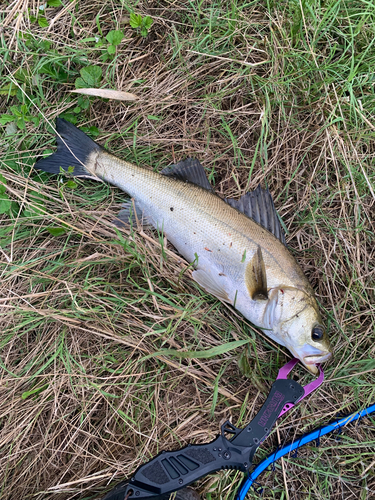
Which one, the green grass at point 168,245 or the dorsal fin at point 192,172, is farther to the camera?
the dorsal fin at point 192,172

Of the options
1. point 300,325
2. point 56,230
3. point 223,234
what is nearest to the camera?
point 300,325

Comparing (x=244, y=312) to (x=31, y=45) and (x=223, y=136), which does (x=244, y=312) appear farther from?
(x=31, y=45)

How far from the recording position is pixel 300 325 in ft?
8.21

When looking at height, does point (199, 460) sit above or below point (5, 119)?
below

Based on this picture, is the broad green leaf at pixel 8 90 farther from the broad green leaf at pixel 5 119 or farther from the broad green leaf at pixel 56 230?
the broad green leaf at pixel 56 230

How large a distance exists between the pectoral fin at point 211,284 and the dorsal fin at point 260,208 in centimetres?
58

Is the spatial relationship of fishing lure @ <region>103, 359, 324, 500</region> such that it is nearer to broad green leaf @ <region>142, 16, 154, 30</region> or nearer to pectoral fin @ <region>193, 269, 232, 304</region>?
pectoral fin @ <region>193, 269, 232, 304</region>

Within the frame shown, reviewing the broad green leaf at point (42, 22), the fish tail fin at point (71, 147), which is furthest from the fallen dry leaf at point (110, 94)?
the broad green leaf at point (42, 22)

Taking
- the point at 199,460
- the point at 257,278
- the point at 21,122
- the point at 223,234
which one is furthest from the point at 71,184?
the point at 199,460

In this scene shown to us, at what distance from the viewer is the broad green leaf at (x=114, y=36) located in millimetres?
2947

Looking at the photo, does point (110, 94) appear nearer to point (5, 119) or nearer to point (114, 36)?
point (114, 36)

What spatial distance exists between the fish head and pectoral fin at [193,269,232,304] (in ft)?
1.15

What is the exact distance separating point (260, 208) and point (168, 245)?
2.60 feet

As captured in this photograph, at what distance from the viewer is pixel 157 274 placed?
9.05 feet
